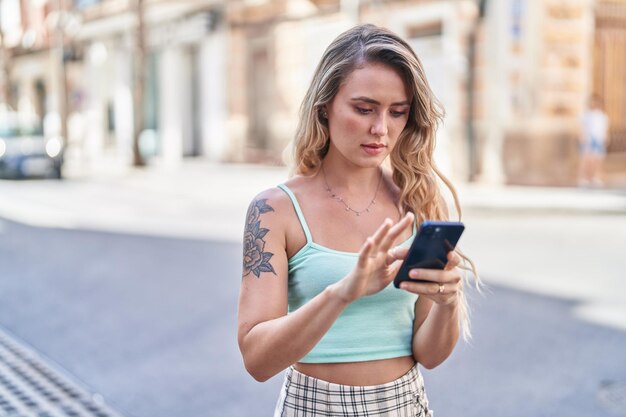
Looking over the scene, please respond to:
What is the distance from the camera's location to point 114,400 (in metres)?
4.79

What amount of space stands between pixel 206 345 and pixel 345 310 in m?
4.14

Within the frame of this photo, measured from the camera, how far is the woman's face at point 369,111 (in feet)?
6.23

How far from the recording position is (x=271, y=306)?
1875mm

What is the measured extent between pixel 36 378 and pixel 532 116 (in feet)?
47.3

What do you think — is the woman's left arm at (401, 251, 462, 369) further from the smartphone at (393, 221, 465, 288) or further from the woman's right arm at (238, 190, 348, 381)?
the woman's right arm at (238, 190, 348, 381)

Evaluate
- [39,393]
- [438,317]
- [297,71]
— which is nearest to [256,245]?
[438,317]

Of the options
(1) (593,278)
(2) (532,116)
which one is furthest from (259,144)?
(1) (593,278)

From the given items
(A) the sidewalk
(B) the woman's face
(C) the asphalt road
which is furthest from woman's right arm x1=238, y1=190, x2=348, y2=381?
(A) the sidewalk

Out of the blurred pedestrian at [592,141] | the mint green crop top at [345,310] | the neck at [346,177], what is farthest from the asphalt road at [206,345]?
the blurred pedestrian at [592,141]

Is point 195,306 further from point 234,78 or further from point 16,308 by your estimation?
point 234,78

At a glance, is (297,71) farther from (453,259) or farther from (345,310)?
(453,259)

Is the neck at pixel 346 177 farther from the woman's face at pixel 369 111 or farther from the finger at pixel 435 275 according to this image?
the finger at pixel 435 275

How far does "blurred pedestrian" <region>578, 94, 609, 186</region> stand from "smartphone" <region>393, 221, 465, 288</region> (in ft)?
51.3

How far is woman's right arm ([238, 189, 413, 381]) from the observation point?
1.63 meters
